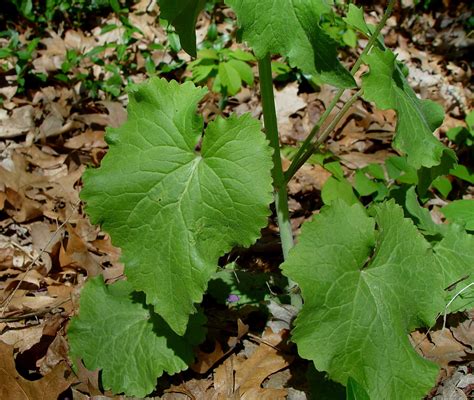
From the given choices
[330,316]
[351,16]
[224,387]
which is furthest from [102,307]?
[351,16]

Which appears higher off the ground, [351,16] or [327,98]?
[351,16]

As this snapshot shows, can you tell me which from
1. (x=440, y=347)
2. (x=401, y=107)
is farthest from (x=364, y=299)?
(x=440, y=347)

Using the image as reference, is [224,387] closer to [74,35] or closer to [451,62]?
[74,35]

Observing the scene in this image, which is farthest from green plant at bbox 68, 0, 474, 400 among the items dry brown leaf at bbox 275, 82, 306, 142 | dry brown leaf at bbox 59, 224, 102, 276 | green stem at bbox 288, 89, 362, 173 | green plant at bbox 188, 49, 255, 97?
dry brown leaf at bbox 275, 82, 306, 142

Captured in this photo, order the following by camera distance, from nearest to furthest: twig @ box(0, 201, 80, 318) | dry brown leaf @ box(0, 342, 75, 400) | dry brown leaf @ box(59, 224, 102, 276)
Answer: dry brown leaf @ box(0, 342, 75, 400)
twig @ box(0, 201, 80, 318)
dry brown leaf @ box(59, 224, 102, 276)

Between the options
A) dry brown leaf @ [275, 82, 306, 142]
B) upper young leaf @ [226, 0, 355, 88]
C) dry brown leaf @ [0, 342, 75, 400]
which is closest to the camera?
upper young leaf @ [226, 0, 355, 88]

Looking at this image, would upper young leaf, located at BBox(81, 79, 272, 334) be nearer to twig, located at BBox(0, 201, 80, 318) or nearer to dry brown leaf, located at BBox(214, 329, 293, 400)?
dry brown leaf, located at BBox(214, 329, 293, 400)

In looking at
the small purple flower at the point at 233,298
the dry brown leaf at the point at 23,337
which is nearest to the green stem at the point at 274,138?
the small purple flower at the point at 233,298
